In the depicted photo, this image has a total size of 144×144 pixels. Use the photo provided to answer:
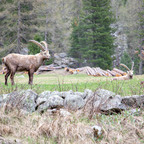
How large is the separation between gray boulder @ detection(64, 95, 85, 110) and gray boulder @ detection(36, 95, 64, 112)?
0.16m

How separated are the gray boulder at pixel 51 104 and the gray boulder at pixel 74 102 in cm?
16

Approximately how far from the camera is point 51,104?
597 centimetres

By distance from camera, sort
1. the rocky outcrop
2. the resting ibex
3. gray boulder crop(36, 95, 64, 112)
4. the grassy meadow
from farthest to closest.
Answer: the resting ibex
gray boulder crop(36, 95, 64, 112)
the rocky outcrop
the grassy meadow

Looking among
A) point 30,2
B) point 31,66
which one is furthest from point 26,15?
point 31,66

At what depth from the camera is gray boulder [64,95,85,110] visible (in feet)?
19.6

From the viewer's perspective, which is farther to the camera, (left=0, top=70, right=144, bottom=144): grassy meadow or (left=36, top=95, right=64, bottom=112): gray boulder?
(left=36, top=95, right=64, bottom=112): gray boulder

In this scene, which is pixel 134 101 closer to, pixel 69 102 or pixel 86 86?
pixel 69 102

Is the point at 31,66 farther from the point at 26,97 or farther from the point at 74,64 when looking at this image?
the point at 74,64

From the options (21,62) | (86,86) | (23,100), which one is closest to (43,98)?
(23,100)

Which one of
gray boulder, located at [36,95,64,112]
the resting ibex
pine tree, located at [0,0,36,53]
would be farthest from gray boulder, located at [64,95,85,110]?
pine tree, located at [0,0,36,53]

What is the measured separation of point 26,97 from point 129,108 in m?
3.17

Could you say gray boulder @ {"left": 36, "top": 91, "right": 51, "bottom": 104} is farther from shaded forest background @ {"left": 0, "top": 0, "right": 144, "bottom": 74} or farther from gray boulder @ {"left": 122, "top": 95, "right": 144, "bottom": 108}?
shaded forest background @ {"left": 0, "top": 0, "right": 144, "bottom": 74}

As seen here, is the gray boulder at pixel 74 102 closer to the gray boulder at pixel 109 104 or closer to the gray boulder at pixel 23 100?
the gray boulder at pixel 109 104

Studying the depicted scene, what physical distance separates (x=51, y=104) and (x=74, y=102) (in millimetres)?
691
